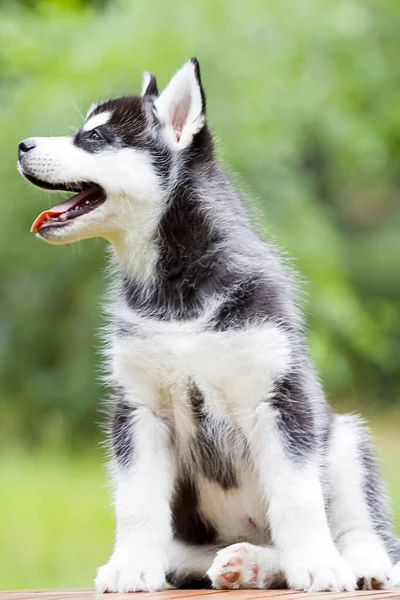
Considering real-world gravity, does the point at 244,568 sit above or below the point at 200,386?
below

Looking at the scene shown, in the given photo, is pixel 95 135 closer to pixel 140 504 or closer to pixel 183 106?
pixel 183 106

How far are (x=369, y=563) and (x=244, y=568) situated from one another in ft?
1.20

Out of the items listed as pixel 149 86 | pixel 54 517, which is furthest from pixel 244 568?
pixel 54 517

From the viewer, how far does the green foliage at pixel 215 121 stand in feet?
27.0

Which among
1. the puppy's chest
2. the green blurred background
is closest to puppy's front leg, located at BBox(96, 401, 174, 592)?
the puppy's chest

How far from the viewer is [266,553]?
3.19 meters

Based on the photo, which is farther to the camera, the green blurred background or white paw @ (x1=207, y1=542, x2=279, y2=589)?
the green blurred background

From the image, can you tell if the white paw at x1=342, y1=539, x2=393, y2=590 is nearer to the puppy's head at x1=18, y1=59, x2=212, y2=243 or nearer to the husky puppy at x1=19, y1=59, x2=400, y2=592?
the husky puppy at x1=19, y1=59, x2=400, y2=592

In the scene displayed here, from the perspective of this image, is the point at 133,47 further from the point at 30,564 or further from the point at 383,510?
the point at 383,510

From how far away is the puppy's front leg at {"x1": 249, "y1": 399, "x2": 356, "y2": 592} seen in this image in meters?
3.03

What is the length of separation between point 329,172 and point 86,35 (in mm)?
4014

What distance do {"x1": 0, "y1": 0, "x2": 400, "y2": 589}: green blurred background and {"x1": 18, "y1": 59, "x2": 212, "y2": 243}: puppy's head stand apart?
335 centimetres

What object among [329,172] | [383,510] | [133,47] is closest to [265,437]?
[383,510]

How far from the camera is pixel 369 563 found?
321 centimetres
